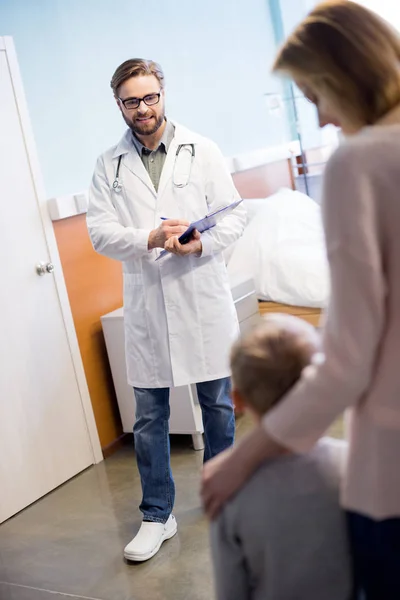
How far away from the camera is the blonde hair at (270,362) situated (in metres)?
1.15

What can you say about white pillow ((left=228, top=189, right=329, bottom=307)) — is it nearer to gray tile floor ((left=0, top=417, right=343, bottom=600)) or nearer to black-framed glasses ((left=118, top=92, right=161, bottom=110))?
gray tile floor ((left=0, top=417, right=343, bottom=600))

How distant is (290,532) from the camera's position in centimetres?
117

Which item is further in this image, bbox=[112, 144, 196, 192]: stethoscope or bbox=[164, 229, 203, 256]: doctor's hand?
bbox=[112, 144, 196, 192]: stethoscope

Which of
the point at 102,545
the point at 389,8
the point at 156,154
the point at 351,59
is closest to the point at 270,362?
the point at 351,59

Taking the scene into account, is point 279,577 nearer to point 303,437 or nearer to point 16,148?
point 303,437

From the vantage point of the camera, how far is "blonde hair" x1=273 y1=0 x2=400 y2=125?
1.00 meters

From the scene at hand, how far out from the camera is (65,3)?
3.48 metres

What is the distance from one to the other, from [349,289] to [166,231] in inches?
55.8

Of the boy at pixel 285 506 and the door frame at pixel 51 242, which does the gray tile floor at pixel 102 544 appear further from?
the boy at pixel 285 506

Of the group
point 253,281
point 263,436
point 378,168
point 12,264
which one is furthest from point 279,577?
point 253,281

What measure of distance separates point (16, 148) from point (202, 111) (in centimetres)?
164

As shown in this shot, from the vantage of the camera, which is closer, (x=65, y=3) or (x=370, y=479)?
(x=370, y=479)

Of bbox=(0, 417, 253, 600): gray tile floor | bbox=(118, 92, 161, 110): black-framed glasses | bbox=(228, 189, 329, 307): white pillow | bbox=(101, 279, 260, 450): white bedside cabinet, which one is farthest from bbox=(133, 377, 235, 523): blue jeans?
bbox=(228, 189, 329, 307): white pillow

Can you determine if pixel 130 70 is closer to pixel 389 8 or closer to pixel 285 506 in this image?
pixel 285 506
